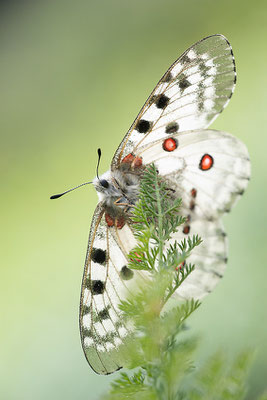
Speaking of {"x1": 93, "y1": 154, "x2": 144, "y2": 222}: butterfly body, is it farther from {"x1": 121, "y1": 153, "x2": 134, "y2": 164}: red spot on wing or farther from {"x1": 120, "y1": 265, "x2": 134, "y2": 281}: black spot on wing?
{"x1": 120, "y1": 265, "x2": 134, "y2": 281}: black spot on wing

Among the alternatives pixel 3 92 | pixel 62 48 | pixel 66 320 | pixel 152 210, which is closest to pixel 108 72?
pixel 62 48

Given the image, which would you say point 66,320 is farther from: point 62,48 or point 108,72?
point 62,48

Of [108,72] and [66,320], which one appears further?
[108,72]

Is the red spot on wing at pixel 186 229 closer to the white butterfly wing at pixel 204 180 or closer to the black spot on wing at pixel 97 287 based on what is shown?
the white butterfly wing at pixel 204 180

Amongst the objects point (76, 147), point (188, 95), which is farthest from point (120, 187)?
point (76, 147)

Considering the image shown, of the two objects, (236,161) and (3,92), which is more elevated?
(236,161)

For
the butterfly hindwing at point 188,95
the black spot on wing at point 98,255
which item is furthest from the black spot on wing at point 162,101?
the black spot on wing at point 98,255

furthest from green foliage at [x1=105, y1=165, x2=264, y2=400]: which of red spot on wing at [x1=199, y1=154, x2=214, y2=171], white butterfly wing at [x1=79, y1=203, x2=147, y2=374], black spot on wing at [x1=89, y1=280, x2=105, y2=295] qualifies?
red spot on wing at [x1=199, y1=154, x2=214, y2=171]
